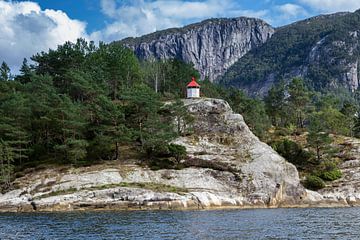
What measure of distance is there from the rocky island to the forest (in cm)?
373

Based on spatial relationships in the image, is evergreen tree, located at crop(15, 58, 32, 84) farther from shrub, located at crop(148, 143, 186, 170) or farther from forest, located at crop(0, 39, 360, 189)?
shrub, located at crop(148, 143, 186, 170)

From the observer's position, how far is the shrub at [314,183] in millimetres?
91500

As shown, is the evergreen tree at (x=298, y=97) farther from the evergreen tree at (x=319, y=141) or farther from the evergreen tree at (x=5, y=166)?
the evergreen tree at (x=5, y=166)

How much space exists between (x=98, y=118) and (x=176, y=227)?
4967 centimetres

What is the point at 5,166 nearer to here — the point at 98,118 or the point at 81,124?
the point at 81,124

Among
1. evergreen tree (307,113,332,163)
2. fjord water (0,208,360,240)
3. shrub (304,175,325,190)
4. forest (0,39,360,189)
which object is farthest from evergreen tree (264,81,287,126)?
fjord water (0,208,360,240)

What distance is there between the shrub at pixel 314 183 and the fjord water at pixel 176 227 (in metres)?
36.3

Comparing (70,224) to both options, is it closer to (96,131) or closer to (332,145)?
(96,131)

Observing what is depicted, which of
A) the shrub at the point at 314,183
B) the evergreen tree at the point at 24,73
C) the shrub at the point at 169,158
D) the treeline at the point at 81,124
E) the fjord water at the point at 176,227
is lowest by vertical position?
the shrub at the point at 314,183

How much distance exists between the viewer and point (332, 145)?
10888cm

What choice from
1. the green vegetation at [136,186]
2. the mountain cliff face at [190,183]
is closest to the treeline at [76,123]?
the mountain cliff face at [190,183]

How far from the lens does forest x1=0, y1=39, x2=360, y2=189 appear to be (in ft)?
275

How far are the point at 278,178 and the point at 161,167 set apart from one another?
20679 mm

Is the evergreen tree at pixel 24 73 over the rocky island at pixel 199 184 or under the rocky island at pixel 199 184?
over
